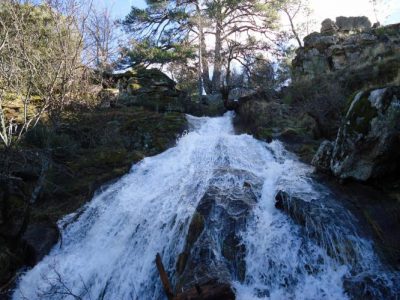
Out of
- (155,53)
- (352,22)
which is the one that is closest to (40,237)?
(155,53)

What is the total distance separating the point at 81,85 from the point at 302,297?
376 inches

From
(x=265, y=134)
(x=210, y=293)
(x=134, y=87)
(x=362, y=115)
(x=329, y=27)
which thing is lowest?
(x=210, y=293)

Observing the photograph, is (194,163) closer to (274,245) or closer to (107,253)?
(107,253)

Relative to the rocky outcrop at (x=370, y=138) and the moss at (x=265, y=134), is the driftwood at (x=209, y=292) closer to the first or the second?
the rocky outcrop at (x=370, y=138)

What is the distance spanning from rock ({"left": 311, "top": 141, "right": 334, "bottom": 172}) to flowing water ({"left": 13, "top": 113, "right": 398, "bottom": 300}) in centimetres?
49

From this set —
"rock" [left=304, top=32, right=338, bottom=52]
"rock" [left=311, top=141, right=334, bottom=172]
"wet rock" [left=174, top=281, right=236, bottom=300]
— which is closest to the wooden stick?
"wet rock" [left=174, top=281, right=236, bottom=300]

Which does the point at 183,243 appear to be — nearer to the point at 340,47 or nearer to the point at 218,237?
the point at 218,237

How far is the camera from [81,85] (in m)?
11.5

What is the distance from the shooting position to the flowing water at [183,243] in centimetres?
486

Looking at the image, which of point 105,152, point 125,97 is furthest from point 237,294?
point 125,97

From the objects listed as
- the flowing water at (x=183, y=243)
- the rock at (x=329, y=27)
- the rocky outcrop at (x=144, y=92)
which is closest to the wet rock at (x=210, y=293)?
the flowing water at (x=183, y=243)

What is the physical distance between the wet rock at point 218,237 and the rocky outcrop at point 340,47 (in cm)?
918

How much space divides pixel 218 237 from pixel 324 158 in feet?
10.6

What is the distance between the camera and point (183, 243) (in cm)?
577
